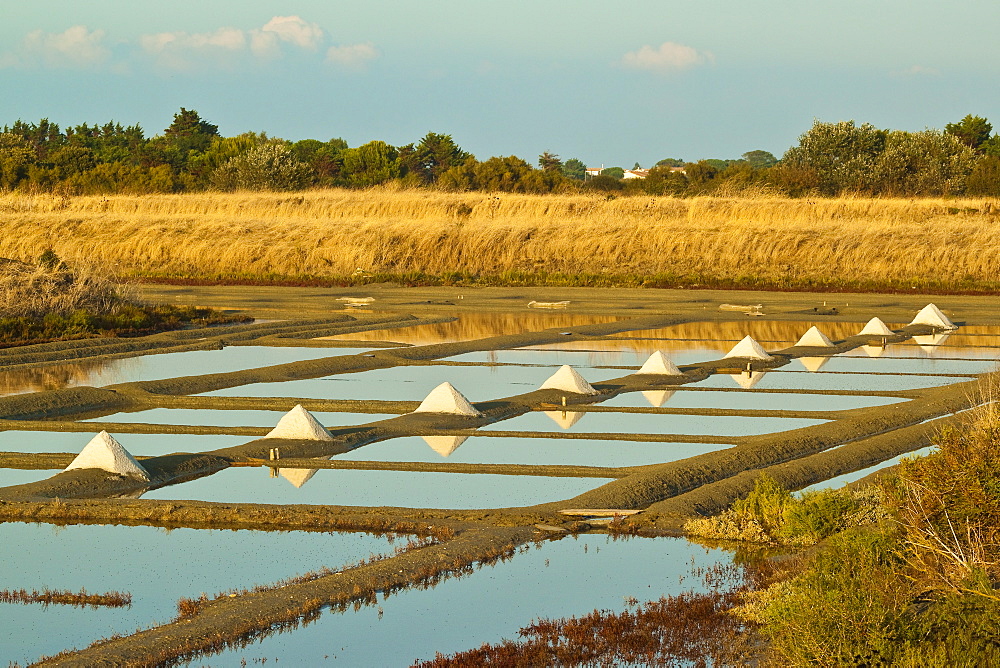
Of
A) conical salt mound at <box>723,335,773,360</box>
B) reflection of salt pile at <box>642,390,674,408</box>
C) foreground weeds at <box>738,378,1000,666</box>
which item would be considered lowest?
reflection of salt pile at <box>642,390,674,408</box>

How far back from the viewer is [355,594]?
22.1 feet

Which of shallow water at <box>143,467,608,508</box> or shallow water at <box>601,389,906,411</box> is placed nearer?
shallow water at <box>143,467,608,508</box>

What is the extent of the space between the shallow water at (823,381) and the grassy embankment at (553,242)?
1560 centimetres

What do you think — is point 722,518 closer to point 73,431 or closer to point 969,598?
point 969,598

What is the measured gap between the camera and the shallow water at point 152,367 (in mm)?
15258

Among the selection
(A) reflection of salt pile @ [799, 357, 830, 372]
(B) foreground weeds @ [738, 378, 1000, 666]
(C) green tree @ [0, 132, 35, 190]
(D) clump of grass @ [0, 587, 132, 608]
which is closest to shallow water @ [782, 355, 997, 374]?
(A) reflection of salt pile @ [799, 357, 830, 372]

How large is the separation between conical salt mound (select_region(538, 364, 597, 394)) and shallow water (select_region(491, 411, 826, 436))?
83 centimetres

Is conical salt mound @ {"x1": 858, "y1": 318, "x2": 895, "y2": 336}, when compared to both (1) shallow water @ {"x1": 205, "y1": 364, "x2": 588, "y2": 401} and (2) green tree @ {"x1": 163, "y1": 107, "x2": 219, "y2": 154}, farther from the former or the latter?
(2) green tree @ {"x1": 163, "y1": 107, "x2": 219, "y2": 154}

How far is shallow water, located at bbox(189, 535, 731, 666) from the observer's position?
5.95 meters

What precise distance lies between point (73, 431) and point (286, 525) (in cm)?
424

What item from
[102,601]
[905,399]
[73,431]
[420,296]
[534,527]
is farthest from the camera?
[420,296]

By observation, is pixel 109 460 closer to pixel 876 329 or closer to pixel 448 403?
pixel 448 403

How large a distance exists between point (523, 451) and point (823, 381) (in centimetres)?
574

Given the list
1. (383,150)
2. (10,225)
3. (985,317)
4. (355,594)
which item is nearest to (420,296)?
(985,317)
